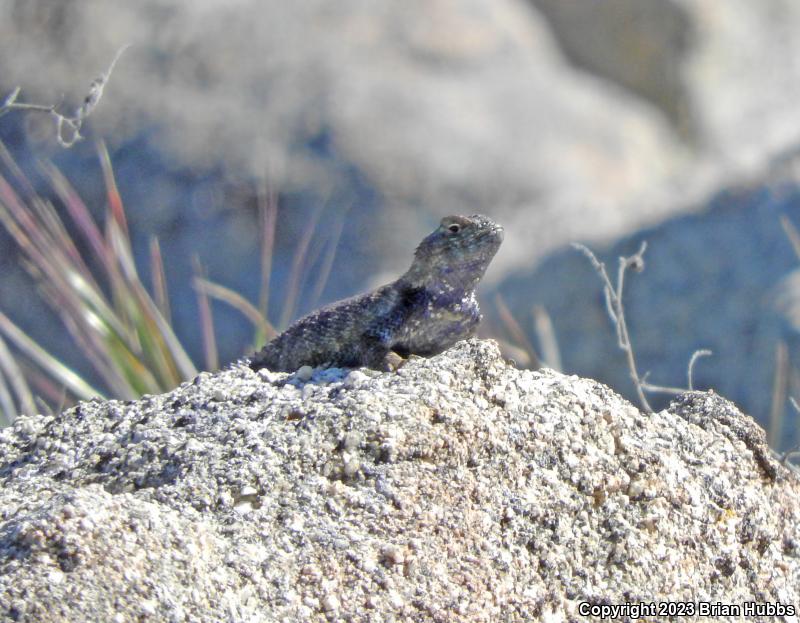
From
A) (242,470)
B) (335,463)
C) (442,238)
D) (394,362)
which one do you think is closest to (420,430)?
(335,463)

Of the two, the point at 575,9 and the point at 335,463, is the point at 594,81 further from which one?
the point at 335,463

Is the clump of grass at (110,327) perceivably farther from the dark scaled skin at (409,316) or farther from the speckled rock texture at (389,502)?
the speckled rock texture at (389,502)

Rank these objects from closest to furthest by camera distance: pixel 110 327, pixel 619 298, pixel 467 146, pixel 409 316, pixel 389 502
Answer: pixel 389 502
pixel 409 316
pixel 619 298
pixel 110 327
pixel 467 146

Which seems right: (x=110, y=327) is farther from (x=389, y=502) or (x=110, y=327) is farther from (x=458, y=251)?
(x=389, y=502)

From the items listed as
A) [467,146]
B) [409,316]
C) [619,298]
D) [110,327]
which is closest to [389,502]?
[409,316]

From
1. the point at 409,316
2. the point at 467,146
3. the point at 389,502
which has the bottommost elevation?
the point at 389,502

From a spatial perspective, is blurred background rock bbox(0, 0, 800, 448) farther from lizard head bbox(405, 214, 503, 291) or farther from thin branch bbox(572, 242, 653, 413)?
lizard head bbox(405, 214, 503, 291)

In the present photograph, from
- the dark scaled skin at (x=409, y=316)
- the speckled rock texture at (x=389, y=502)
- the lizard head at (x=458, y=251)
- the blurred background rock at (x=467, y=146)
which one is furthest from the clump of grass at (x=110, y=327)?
the blurred background rock at (x=467, y=146)
